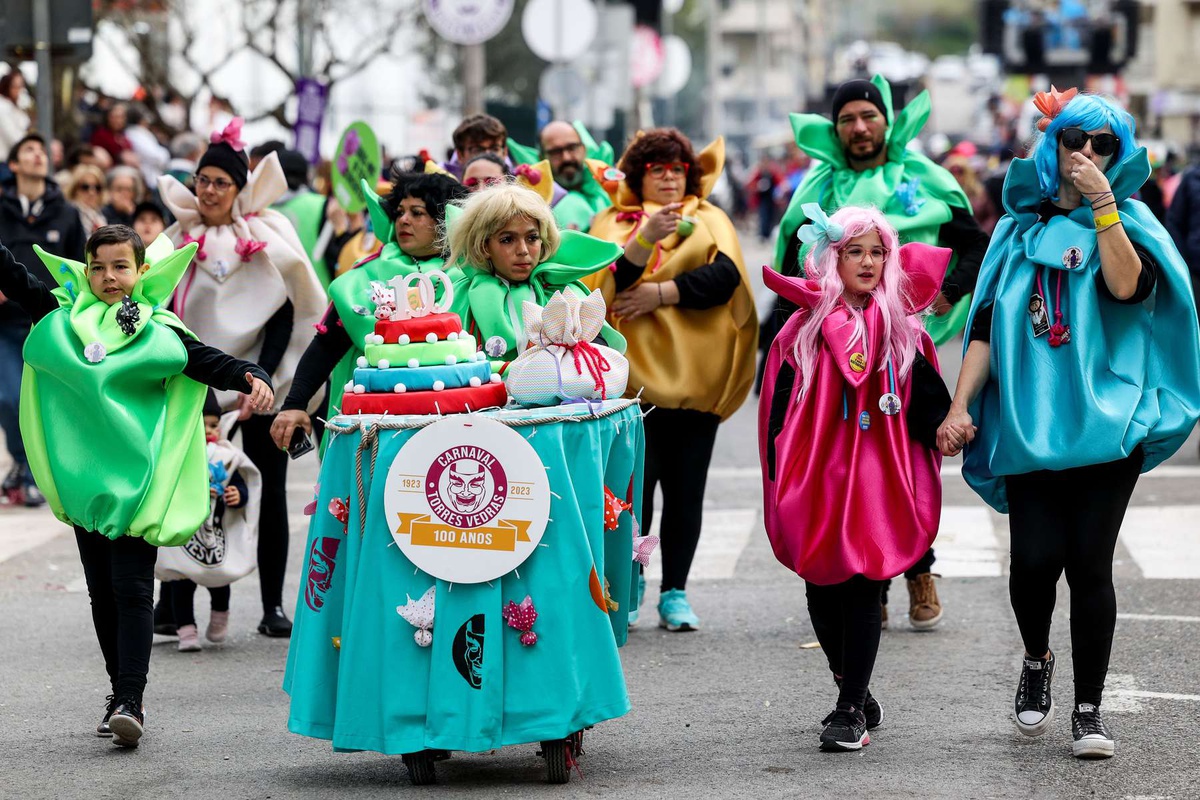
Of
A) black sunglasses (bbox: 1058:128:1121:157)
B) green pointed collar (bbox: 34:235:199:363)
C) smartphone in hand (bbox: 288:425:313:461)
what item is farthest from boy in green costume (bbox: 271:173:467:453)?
black sunglasses (bbox: 1058:128:1121:157)

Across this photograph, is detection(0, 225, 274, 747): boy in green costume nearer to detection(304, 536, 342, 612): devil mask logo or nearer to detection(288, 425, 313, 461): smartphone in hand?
detection(288, 425, 313, 461): smartphone in hand

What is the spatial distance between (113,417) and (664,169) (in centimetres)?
267

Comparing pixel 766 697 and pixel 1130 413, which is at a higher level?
pixel 1130 413

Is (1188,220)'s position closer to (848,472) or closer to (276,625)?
(276,625)

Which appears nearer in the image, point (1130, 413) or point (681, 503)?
point (1130, 413)

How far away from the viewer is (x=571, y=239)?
20.0 feet

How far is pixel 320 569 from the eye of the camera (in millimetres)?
5402

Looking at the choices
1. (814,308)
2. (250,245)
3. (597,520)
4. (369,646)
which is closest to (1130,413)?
(814,308)

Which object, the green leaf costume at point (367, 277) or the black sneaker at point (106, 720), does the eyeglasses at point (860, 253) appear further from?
the black sneaker at point (106, 720)

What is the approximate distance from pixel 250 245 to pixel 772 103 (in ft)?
320

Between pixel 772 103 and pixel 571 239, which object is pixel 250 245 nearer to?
pixel 571 239

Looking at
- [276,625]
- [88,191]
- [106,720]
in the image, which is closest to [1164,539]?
[276,625]

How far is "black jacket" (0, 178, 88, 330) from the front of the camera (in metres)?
11.0

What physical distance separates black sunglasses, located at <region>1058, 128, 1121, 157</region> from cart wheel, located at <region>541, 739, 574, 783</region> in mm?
2183
